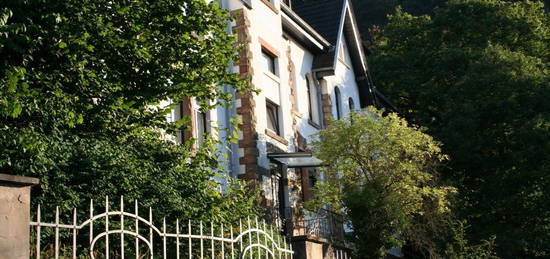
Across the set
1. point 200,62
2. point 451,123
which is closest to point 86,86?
point 200,62

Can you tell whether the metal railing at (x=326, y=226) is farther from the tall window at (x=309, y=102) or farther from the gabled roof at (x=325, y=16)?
the gabled roof at (x=325, y=16)

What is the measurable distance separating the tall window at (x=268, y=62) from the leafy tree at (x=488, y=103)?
941 centimetres

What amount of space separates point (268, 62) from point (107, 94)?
38.9ft

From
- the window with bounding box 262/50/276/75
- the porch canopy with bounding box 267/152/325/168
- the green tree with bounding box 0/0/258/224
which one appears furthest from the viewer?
the window with bounding box 262/50/276/75

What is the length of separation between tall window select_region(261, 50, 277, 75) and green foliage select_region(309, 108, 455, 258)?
9.28ft

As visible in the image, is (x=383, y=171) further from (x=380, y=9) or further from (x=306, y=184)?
(x=380, y=9)

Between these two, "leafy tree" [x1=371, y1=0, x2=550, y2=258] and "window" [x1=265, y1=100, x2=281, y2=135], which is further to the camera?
"leafy tree" [x1=371, y1=0, x2=550, y2=258]

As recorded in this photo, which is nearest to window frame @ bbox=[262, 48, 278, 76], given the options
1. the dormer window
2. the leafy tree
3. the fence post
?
the dormer window

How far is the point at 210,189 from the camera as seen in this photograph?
16.5 m

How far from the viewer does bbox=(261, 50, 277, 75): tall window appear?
85.3 ft

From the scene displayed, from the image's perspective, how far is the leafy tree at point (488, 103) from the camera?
101 ft

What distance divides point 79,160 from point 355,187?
Answer: 10.2 m

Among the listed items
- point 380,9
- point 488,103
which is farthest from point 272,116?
point 380,9

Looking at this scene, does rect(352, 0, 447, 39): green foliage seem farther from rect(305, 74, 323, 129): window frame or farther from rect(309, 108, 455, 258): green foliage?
rect(309, 108, 455, 258): green foliage
